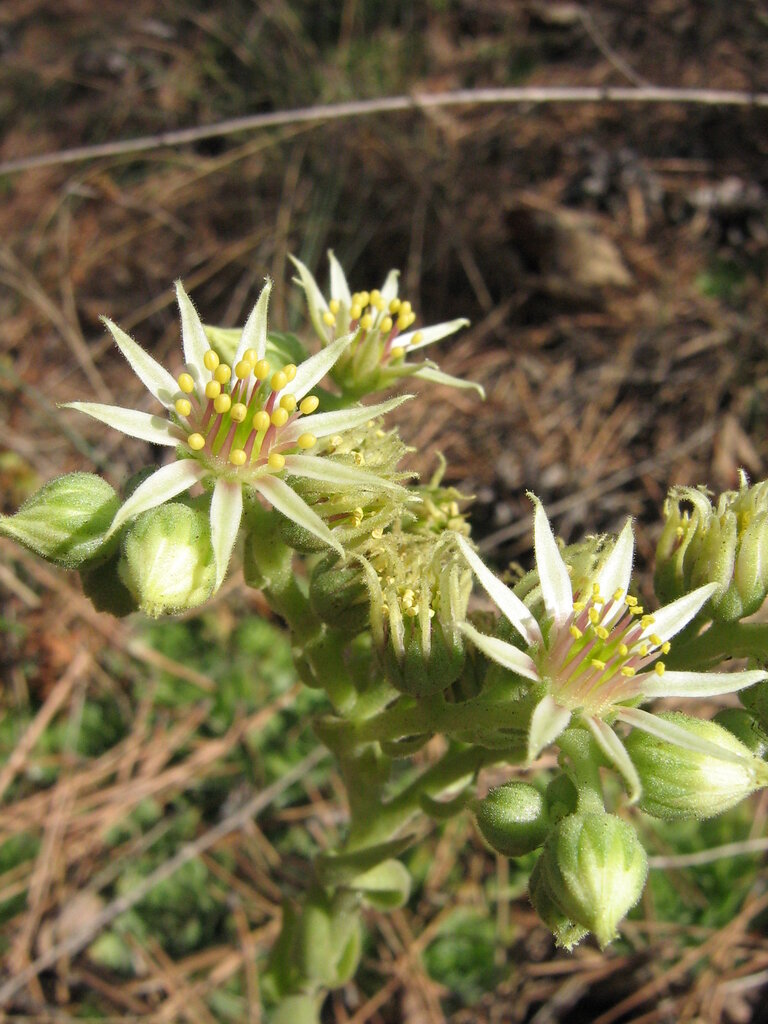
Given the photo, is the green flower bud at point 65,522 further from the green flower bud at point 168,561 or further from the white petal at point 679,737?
the white petal at point 679,737

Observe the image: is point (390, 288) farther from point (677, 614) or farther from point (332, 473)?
point (677, 614)

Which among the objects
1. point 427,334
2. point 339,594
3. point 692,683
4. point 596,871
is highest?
point 427,334

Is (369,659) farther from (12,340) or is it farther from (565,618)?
(12,340)

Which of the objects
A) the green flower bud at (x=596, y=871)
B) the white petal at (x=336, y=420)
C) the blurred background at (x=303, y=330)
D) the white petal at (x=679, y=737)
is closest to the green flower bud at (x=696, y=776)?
the white petal at (x=679, y=737)

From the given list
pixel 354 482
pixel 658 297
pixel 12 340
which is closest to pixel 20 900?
pixel 354 482

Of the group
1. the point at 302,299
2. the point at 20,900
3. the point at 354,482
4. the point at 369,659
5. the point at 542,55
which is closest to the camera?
the point at 354,482

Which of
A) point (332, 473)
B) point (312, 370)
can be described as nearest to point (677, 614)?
point (332, 473)
